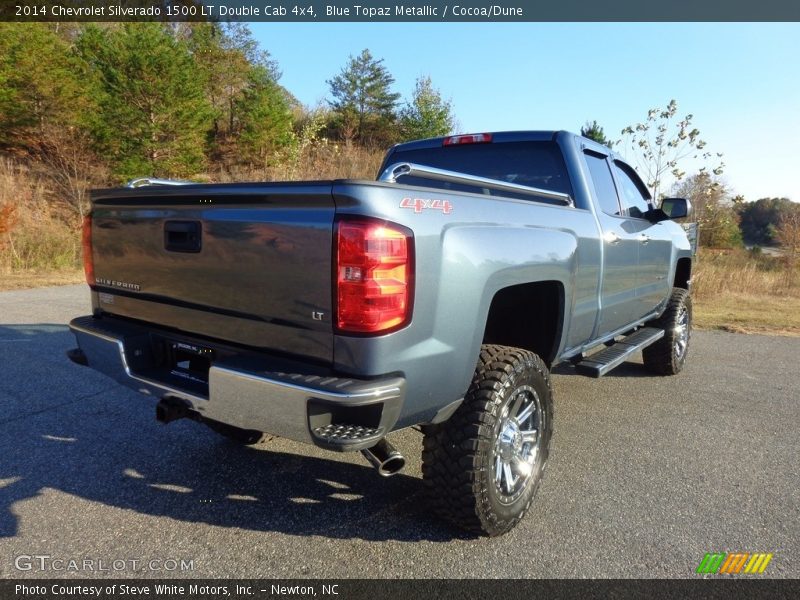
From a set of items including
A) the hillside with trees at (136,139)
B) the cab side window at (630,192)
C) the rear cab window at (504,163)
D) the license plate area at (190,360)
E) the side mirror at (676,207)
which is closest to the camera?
the license plate area at (190,360)

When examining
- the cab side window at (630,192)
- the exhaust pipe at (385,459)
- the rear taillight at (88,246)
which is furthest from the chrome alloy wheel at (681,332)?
the rear taillight at (88,246)

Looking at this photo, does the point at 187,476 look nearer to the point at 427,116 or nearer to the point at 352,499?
the point at 352,499

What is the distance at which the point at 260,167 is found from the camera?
2894 cm

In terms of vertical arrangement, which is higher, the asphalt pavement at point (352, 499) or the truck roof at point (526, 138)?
the truck roof at point (526, 138)

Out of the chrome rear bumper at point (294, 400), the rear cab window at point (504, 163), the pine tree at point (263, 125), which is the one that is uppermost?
the pine tree at point (263, 125)

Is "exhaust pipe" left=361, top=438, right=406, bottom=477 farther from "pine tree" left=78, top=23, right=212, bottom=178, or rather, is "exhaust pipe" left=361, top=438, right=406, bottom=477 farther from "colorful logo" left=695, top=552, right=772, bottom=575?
"pine tree" left=78, top=23, right=212, bottom=178

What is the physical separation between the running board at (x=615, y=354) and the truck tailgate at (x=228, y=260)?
204cm

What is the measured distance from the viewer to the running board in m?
3.38

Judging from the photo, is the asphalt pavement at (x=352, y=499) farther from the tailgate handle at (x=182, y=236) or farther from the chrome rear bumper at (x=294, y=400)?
the tailgate handle at (x=182, y=236)

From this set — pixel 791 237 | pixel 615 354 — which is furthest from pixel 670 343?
pixel 791 237

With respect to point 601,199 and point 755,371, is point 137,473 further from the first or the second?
point 755,371

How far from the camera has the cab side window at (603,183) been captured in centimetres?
387

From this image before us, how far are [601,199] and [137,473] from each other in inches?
141

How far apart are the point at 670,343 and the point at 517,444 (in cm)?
333
